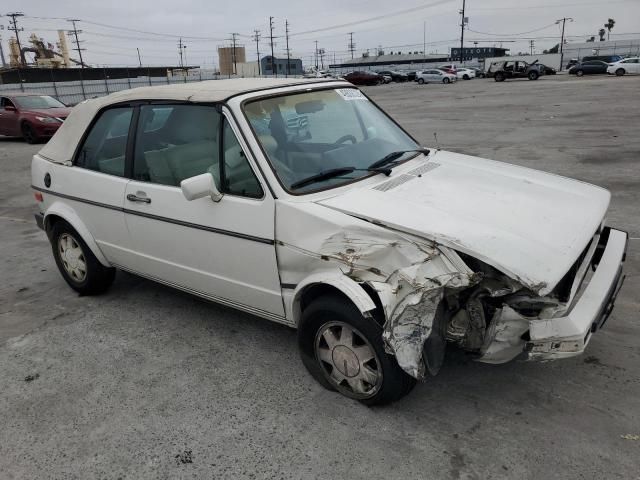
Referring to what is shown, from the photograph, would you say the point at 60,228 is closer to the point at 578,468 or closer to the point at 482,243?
the point at 482,243

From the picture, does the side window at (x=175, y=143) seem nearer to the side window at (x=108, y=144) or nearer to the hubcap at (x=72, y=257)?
the side window at (x=108, y=144)

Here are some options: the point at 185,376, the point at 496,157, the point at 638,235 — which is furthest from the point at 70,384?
the point at 496,157

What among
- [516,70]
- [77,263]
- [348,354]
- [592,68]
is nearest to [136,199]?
[77,263]

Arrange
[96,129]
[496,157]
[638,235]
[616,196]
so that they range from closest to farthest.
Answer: [96,129] < [638,235] < [616,196] < [496,157]

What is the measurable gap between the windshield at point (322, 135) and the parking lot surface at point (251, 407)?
4.25 feet

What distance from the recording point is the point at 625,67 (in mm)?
41969

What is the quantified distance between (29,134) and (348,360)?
53.7ft

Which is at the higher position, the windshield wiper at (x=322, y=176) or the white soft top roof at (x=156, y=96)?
the white soft top roof at (x=156, y=96)

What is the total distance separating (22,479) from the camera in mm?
2578

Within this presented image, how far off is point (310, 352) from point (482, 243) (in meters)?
1.21

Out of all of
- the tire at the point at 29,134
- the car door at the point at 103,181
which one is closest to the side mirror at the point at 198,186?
the car door at the point at 103,181

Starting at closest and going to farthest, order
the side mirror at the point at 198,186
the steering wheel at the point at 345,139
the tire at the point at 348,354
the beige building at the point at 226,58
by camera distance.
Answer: the tire at the point at 348,354
the side mirror at the point at 198,186
the steering wheel at the point at 345,139
the beige building at the point at 226,58

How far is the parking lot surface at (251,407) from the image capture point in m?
2.55

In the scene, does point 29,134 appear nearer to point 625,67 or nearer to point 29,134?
point 29,134
